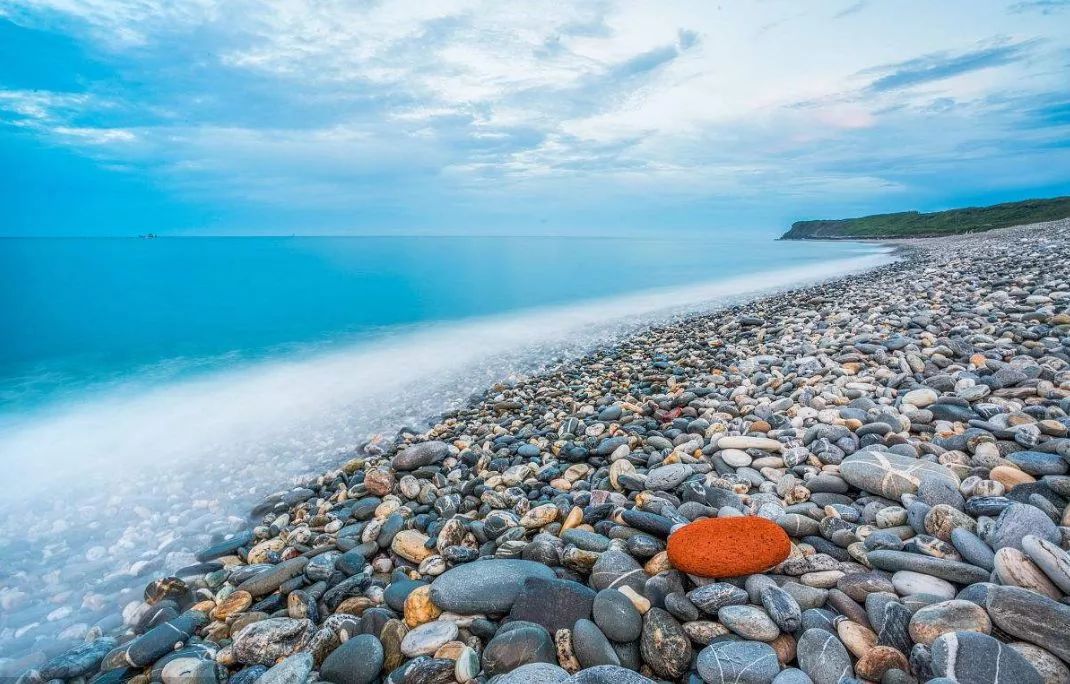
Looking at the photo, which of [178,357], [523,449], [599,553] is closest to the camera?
[599,553]

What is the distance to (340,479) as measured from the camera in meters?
4.96

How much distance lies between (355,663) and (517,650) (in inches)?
28.9

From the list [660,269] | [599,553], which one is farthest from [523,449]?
[660,269]

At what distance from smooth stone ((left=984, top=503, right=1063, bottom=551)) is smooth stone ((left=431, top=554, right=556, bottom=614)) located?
189 centimetres

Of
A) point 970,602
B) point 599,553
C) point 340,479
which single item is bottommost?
point 340,479

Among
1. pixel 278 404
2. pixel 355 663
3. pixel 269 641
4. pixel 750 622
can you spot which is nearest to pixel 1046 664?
pixel 750 622

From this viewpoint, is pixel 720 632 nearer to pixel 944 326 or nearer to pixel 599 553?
pixel 599 553

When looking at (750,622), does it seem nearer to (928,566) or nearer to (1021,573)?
(928,566)

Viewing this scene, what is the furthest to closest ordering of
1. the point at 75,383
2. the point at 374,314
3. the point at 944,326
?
1. the point at 374,314
2. the point at 75,383
3. the point at 944,326

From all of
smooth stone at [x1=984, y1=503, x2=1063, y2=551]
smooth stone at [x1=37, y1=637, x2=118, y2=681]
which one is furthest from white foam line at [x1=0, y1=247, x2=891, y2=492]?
smooth stone at [x1=984, y1=503, x2=1063, y2=551]

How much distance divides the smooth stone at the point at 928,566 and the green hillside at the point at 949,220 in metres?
71.5

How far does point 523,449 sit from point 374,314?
14.3 metres

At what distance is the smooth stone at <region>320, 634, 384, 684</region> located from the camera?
2.19 m

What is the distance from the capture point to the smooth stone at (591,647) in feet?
6.59
